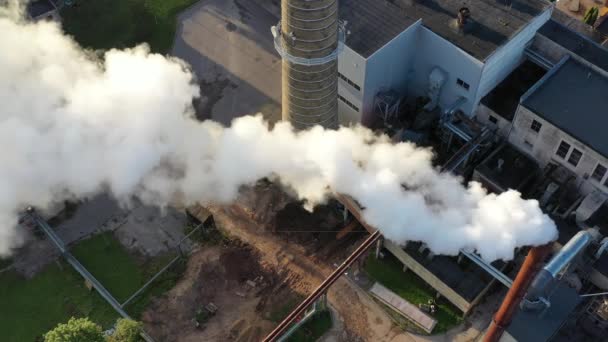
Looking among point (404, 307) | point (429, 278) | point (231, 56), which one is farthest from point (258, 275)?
point (231, 56)

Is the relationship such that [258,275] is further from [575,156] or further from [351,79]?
[575,156]

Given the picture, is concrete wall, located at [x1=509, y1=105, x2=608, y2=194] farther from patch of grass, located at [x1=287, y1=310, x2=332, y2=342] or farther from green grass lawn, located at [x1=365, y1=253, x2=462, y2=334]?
patch of grass, located at [x1=287, y1=310, x2=332, y2=342]

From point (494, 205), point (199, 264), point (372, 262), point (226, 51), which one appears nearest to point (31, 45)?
point (226, 51)

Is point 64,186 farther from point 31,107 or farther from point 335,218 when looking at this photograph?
point 335,218

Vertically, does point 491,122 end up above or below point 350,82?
below

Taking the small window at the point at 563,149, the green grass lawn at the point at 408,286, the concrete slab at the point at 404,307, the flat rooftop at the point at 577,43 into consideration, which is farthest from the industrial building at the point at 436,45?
the concrete slab at the point at 404,307
